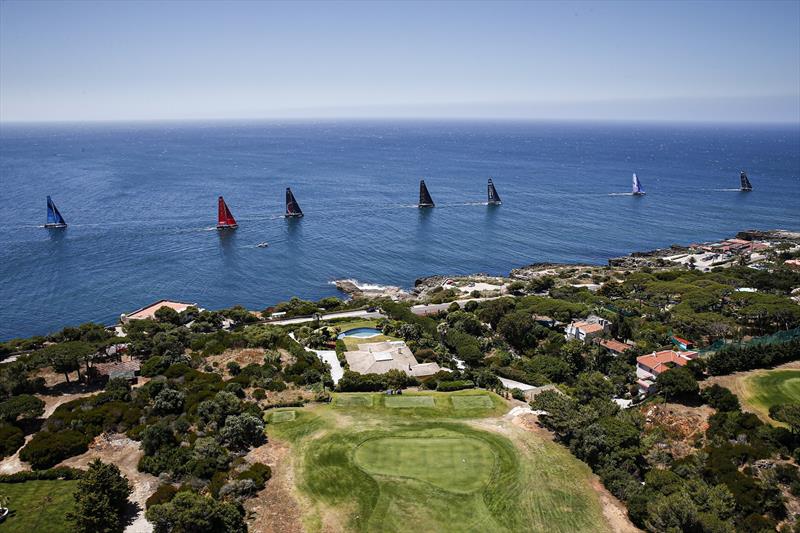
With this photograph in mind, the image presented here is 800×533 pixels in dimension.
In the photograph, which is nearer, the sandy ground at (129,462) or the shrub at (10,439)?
the sandy ground at (129,462)

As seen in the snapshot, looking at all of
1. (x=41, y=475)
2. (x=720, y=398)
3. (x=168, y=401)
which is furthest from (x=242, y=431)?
(x=720, y=398)

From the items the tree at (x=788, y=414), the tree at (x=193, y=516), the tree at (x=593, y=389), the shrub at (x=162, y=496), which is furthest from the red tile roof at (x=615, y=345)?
the shrub at (x=162, y=496)

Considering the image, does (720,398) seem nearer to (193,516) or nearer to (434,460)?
(434,460)

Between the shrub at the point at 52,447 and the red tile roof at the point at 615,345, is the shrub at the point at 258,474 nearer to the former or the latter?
the shrub at the point at 52,447

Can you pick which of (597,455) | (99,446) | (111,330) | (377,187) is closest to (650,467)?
(597,455)

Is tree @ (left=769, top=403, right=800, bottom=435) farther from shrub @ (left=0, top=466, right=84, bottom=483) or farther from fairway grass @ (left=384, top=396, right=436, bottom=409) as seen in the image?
shrub @ (left=0, top=466, right=84, bottom=483)

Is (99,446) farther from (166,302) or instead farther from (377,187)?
(377,187)
